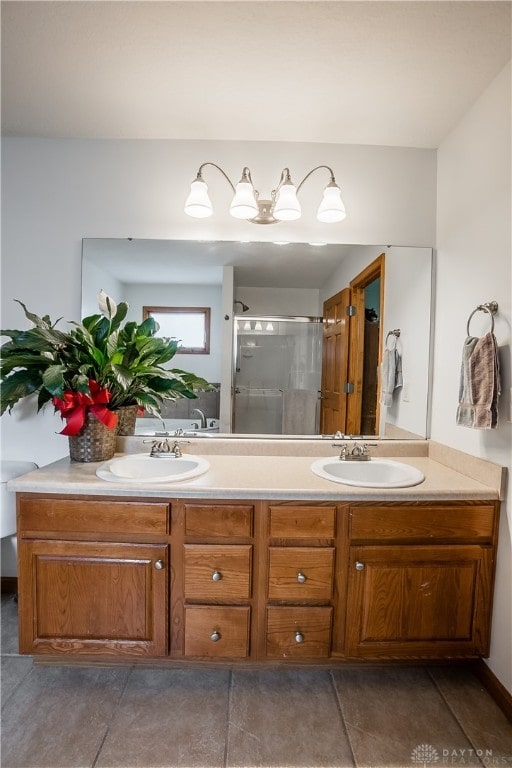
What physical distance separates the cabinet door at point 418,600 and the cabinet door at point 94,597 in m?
0.78

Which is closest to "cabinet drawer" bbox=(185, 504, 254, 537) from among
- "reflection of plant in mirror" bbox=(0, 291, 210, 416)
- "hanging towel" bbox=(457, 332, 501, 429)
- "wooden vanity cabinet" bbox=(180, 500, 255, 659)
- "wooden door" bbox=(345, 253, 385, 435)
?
"wooden vanity cabinet" bbox=(180, 500, 255, 659)

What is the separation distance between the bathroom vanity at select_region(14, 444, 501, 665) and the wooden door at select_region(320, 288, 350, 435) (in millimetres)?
569

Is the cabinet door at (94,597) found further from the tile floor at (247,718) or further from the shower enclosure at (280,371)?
the shower enclosure at (280,371)

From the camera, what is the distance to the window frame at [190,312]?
1.95m

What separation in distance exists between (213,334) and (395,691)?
1.77 m

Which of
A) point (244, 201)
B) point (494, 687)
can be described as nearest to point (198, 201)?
point (244, 201)

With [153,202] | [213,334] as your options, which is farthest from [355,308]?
[153,202]

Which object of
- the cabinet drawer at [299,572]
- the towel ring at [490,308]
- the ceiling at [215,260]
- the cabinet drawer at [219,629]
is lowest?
the cabinet drawer at [219,629]

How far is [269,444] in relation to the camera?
1941 mm

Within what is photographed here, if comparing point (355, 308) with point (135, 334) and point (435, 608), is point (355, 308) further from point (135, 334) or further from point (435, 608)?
point (435, 608)

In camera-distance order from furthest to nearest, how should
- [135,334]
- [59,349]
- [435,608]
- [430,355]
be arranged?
[430,355] → [135,334] → [59,349] → [435,608]

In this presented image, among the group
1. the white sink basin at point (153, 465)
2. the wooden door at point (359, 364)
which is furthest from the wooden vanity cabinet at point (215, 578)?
the wooden door at point (359, 364)

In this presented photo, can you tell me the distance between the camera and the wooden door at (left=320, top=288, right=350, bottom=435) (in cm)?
195

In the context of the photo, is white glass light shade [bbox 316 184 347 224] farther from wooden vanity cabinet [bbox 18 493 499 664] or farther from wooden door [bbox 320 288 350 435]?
wooden vanity cabinet [bbox 18 493 499 664]
